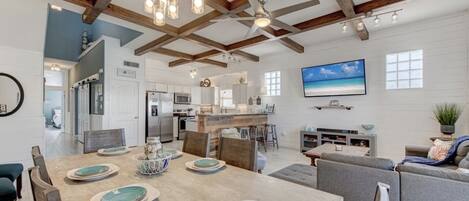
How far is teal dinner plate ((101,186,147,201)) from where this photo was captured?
1.12 m

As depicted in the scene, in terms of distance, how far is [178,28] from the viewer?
14.6 feet

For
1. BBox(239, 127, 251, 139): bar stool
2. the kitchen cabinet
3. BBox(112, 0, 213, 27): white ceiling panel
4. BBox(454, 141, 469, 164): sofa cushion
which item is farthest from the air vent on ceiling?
BBox(454, 141, 469, 164): sofa cushion

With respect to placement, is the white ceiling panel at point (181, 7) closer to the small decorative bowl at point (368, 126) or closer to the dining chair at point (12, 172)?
the dining chair at point (12, 172)

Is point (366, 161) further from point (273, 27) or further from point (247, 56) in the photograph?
point (247, 56)

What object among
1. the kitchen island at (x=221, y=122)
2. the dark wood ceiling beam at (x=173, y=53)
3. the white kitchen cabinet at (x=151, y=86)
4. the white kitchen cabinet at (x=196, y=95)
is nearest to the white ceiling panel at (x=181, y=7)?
the dark wood ceiling beam at (x=173, y=53)

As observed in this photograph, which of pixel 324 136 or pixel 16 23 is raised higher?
pixel 16 23

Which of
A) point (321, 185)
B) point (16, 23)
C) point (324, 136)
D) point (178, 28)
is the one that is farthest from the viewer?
point (324, 136)

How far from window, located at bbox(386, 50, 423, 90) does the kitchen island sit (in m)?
3.32

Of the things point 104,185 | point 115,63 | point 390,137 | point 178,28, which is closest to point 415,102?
point 390,137

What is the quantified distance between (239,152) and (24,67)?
14.2 feet

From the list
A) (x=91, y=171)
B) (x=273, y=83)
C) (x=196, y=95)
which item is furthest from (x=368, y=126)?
(x=196, y=95)

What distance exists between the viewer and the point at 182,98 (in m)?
8.34

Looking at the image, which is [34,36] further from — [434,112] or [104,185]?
[434,112]

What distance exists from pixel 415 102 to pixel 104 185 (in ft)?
17.7
